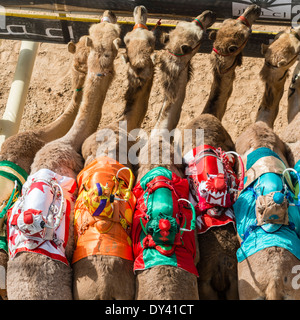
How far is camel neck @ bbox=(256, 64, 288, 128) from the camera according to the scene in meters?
5.31

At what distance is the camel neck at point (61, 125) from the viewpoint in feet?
17.1

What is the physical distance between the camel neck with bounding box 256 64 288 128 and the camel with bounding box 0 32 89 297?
222cm

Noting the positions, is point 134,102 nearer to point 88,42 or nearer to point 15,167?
point 88,42

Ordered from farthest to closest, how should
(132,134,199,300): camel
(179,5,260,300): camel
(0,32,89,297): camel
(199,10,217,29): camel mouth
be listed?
(199,10,217,29): camel mouth < (0,32,89,297): camel < (179,5,260,300): camel < (132,134,199,300): camel

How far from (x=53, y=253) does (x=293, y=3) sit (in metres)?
4.07

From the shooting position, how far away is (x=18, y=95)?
585 cm

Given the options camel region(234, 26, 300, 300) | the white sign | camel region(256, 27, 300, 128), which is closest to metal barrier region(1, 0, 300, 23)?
the white sign

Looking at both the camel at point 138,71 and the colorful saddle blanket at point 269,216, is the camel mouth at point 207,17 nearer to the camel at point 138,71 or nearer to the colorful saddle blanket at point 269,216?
the camel at point 138,71

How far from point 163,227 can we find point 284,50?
2774 millimetres

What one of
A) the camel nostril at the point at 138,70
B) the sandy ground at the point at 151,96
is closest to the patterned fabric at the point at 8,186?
the camel nostril at the point at 138,70

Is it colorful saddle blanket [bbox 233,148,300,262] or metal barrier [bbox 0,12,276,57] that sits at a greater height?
metal barrier [bbox 0,12,276,57]

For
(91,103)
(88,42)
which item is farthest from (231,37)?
(91,103)

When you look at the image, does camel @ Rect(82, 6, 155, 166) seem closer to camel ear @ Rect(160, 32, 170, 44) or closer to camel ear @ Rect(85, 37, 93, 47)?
camel ear @ Rect(160, 32, 170, 44)
